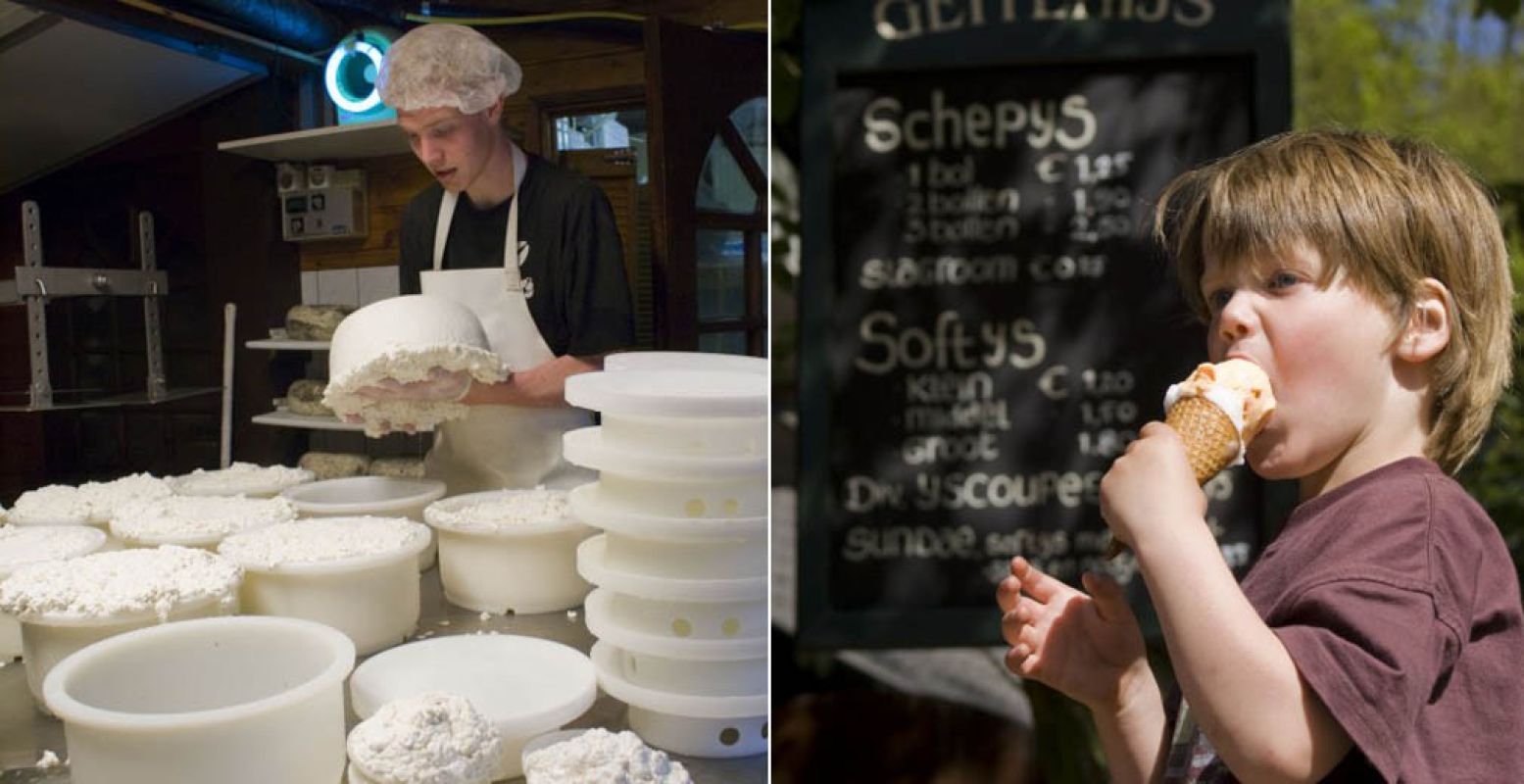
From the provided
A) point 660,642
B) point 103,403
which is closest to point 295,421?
point 103,403

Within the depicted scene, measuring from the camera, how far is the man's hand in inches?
54.3

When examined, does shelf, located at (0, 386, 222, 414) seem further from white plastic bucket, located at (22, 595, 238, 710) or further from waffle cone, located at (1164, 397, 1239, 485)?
waffle cone, located at (1164, 397, 1239, 485)

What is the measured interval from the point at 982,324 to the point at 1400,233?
851 mm

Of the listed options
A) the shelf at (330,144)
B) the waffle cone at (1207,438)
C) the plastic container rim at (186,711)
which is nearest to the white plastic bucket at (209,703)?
the plastic container rim at (186,711)

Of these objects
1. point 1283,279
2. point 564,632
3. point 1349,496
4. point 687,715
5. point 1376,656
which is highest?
point 1283,279

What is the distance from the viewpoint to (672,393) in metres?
1.43

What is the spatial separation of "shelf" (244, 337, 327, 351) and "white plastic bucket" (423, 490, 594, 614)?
0.84ft

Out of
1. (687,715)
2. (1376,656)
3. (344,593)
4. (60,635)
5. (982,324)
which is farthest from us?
(982,324)

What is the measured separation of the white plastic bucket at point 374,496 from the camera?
1.46 metres

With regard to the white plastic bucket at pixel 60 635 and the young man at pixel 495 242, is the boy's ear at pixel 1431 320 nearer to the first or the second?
the young man at pixel 495 242

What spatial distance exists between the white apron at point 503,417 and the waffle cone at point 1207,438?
2.52ft

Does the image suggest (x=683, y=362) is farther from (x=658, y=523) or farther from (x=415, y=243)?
(x=415, y=243)

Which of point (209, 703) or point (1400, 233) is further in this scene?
point (209, 703)

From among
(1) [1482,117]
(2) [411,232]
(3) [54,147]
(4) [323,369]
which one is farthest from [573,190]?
(1) [1482,117]
